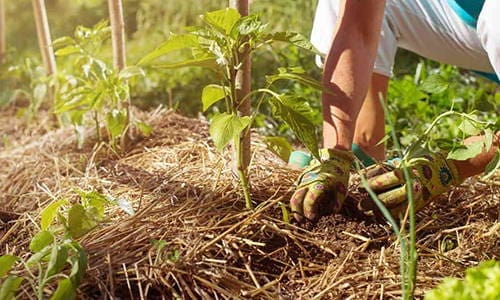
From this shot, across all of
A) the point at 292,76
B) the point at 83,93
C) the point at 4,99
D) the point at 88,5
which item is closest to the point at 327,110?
the point at 292,76

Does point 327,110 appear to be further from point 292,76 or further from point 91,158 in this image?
point 91,158

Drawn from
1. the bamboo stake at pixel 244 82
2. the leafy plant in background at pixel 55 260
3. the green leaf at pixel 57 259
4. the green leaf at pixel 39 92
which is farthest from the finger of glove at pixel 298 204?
the green leaf at pixel 39 92

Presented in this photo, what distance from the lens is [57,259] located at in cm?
117

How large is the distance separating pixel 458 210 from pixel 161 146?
2.89 feet

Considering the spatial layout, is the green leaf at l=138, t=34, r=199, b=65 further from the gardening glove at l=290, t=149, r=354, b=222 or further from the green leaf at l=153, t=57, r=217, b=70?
the gardening glove at l=290, t=149, r=354, b=222

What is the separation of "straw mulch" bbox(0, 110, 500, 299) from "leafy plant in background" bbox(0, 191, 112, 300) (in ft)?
0.13

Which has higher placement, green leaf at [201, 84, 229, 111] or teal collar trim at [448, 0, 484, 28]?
teal collar trim at [448, 0, 484, 28]

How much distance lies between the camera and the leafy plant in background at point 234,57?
54.3 inches

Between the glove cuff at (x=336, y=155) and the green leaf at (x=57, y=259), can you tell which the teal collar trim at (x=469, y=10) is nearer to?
the glove cuff at (x=336, y=155)

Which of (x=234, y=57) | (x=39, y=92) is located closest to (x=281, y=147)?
(x=234, y=57)

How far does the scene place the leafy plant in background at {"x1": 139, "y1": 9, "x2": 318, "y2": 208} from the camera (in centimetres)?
138

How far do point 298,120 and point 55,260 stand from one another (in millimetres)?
498

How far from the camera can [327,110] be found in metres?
1.57

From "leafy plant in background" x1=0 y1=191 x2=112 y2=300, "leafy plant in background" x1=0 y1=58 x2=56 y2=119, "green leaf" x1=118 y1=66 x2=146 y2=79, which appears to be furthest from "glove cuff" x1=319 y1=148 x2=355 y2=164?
"leafy plant in background" x1=0 y1=58 x2=56 y2=119
